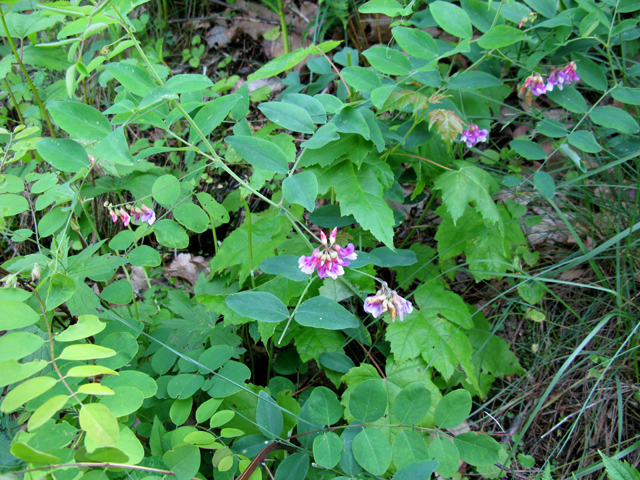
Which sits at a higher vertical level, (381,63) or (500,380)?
(381,63)

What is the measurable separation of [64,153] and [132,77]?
0.26 meters

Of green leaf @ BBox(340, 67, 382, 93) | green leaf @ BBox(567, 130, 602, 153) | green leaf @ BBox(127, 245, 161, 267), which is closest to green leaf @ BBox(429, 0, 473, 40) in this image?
green leaf @ BBox(340, 67, 382, 93)

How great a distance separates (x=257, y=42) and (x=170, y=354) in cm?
276

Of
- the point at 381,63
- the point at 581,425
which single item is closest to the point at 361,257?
the point at 381,63

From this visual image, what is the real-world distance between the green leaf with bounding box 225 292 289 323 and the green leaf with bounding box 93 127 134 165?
41 centimetres

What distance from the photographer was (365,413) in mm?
962

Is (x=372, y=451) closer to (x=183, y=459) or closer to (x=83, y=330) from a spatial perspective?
(x=183, y=459)

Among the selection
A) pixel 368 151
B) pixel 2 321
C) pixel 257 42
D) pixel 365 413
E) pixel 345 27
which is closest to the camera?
pixel 2 321

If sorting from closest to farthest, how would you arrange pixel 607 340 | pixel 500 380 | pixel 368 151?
pixel 368 151
pixel 607 340
pixel 500 380

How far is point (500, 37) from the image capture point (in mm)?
1280

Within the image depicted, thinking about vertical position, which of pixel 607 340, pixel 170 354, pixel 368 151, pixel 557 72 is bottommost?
pixel 607 340

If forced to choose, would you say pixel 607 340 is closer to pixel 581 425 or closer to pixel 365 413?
pixel 581 425

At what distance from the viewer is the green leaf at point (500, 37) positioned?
1.25 meters

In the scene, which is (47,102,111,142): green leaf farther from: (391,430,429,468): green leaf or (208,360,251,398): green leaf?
(391,430,429,468): green leaf
